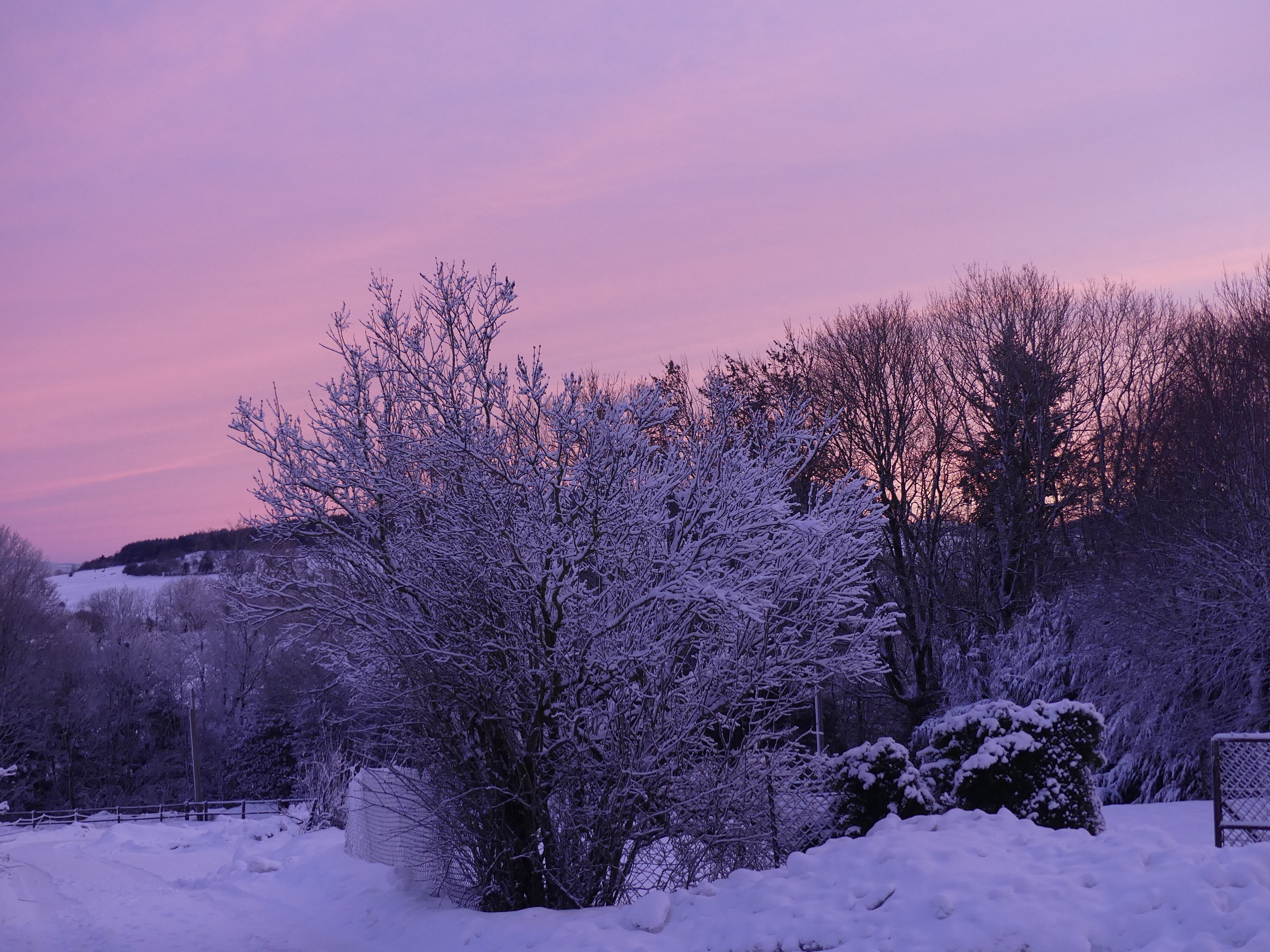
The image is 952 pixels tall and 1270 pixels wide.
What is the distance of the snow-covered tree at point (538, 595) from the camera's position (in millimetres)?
9297

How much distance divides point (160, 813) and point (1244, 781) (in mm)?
33891

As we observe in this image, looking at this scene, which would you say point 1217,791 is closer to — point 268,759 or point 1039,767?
point 1039,767

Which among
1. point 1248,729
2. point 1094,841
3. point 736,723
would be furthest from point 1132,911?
point 1248,729

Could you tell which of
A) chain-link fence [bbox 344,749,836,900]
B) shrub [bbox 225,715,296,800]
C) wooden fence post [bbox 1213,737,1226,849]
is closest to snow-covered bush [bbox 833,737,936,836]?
chain-link fence [bbox 344,749,836,900]

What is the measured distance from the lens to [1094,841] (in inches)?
326

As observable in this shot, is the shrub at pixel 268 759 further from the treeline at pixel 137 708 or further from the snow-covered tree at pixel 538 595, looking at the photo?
the snow-covered tree at pixel 538 595

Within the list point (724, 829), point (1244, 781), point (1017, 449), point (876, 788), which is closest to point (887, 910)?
point (724, 829)

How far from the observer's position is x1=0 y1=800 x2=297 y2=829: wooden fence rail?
35.0 metres

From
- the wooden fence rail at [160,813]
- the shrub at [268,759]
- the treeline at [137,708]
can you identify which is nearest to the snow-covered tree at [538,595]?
the wooden fence rail at [160,813]

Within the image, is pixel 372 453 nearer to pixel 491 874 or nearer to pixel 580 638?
pixel 580 638

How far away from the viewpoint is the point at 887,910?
24.9 feet

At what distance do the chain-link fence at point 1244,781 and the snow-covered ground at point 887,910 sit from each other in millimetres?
963

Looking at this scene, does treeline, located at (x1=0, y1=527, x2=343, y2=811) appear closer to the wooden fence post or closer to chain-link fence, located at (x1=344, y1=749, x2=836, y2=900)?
chain-link fence, located at (x1=344, y1=749, x2=836, y2=900)

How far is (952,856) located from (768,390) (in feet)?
71.1
